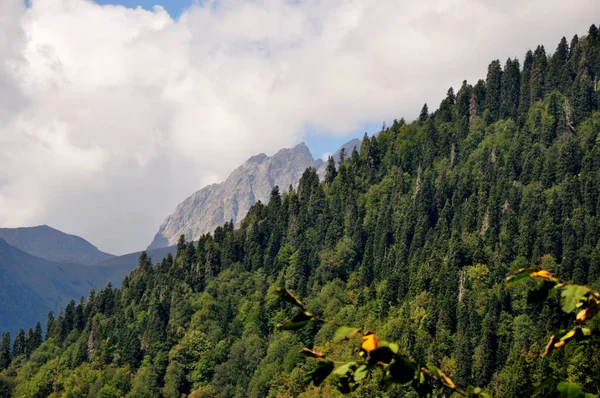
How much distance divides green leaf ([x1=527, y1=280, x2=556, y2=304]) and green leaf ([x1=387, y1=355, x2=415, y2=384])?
1229 millimetres

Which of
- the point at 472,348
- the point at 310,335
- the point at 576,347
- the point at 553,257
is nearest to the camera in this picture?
the point at 576,347

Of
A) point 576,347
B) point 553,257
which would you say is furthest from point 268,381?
point 576,347

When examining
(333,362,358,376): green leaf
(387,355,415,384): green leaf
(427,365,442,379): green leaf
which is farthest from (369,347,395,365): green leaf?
(427,365,442,379): green leaf

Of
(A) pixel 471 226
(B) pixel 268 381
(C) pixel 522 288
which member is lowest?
(B) pixel 268 381

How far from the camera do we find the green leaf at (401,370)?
641 cm

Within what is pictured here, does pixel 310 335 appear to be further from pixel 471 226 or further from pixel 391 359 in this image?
pixel 391 359

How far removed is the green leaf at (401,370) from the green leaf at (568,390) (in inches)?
50.6

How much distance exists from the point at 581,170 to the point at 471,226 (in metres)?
33.5

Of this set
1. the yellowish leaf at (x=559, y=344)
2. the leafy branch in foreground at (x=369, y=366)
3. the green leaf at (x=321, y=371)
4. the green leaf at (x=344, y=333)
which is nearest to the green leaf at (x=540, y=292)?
the yellowish leaf at (x=559, y=344)

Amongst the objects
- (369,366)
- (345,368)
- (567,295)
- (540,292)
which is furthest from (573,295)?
(345,368)

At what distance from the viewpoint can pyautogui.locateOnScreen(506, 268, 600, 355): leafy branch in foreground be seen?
5898mm

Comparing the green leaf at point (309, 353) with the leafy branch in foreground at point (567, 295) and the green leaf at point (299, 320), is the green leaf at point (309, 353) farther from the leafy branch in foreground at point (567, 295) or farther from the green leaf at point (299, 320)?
the leafy branch in foreground at point (567, 295)

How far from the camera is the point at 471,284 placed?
17138cm

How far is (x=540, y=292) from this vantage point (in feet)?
20.7
